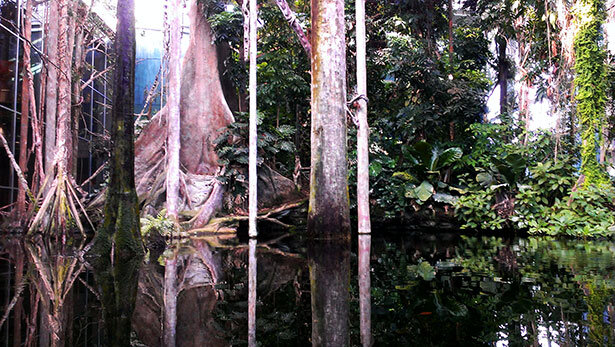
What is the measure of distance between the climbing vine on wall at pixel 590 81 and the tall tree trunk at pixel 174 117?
843 cm

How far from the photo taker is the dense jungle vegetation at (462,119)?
906cm

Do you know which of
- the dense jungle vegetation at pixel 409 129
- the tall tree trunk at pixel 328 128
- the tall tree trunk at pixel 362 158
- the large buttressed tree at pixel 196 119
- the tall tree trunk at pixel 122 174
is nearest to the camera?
the tall tree trunk at pixel 122 174

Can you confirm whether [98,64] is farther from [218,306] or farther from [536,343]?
[536,343]

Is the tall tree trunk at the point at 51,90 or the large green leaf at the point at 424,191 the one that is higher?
the tall tree trunk at the point at 51,90

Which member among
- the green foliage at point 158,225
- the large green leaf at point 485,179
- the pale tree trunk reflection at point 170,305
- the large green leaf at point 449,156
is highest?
the large green leaf at point 449,156

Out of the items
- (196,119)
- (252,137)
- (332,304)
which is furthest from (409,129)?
(332,304)

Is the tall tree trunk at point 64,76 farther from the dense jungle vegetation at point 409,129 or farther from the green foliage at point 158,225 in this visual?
the green foliage at point 158,225

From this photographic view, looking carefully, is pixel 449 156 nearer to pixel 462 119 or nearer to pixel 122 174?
pixel 462 119

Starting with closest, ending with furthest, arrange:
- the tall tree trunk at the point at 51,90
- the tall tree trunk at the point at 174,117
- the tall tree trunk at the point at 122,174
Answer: the tall tree trunk at the point at 122,174 < the tall tree trunk at the point at 174,117 < the tall tree trunk at the point at 51,90

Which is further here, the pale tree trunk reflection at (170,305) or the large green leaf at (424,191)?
the large green leaf at (424,191)

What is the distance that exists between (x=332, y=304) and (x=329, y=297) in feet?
0.60

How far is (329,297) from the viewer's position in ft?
8.38

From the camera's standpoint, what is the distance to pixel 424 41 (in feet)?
40.8

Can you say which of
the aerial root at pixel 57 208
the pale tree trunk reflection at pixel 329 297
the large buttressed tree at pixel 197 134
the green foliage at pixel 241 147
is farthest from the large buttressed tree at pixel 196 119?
the pale tree trunk reflection at pixel 329 297
